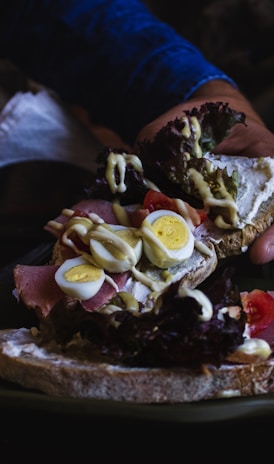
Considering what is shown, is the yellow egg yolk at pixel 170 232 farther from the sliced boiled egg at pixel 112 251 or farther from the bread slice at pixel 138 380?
the bread slice at pixel 138 380

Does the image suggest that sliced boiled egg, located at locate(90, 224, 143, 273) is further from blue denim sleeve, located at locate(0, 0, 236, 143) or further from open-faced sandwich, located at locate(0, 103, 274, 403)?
blue denim sleeve, located at locate(0, 0, 236, 143)

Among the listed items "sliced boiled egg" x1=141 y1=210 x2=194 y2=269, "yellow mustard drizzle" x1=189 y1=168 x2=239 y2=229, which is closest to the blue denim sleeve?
"yellow mustard drizzle" x1=189 y1=168 x2=239 y2=229

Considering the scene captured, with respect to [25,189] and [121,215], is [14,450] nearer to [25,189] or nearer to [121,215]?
[121,215]

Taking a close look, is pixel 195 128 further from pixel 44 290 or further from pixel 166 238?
pixel 44 290

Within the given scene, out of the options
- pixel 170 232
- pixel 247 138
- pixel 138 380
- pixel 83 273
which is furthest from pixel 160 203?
pixel 138 380

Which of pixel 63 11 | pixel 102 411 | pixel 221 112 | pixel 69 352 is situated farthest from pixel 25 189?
pixel 102 411

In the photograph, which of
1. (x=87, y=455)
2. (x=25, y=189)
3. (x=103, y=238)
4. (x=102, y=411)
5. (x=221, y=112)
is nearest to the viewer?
(x=102, y=411)
